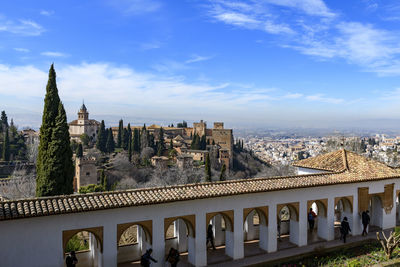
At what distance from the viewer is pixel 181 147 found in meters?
66.9

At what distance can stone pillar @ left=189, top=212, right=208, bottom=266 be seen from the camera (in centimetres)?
1105

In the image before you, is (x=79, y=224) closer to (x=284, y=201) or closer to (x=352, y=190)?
(x=284, y=201)

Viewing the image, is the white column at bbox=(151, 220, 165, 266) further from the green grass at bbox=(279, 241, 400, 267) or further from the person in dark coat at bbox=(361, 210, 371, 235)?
the person in dark coat at bbox=(361, 210, 371, 235)

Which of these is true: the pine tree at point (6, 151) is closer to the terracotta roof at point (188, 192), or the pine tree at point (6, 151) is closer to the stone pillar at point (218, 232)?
the stone pillar at point (218, 232)

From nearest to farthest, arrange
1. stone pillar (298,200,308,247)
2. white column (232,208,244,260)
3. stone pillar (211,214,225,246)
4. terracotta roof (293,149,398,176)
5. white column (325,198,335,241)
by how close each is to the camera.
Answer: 1. white column (232,208,244,260)
2. stone pillar (298,200,308,247)
3. stone pillar (211,214,225,246)
4. white column (325,198,335,241)
5. terracotta roof (293,149,398,176)

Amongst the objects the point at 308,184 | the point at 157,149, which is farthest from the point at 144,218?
the point at 157,149

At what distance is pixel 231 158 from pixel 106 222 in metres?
63.8

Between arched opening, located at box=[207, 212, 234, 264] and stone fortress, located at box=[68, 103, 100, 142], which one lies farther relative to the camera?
stone fortress, located at box=[68, 103, 100, 142]

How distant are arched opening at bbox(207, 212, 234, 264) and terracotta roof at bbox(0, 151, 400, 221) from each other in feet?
4.00

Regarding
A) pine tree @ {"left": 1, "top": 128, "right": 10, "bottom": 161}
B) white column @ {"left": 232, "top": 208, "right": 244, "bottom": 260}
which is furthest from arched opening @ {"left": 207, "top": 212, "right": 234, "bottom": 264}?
pine tree @ {"left": 1, "top": 128, "right": 10, "bottom": 161}

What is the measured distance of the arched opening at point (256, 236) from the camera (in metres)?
12.4

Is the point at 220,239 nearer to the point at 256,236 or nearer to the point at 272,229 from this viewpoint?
the point at 256,236

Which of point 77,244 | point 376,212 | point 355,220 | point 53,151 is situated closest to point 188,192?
point 77,244

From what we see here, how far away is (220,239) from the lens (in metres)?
13.4
